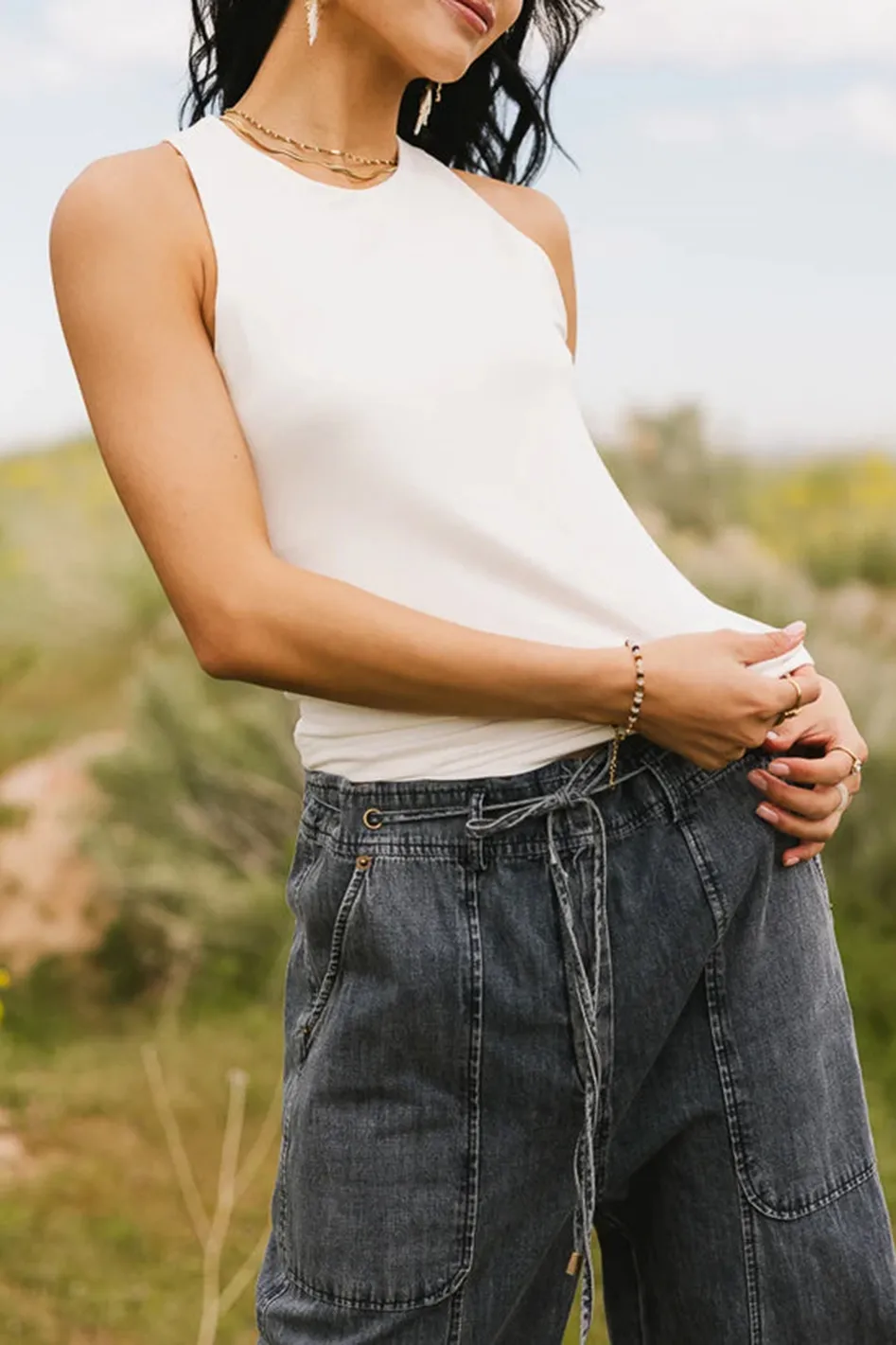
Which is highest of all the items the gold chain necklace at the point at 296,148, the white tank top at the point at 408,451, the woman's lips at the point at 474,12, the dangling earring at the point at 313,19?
the dangling earring at the point at 313,19

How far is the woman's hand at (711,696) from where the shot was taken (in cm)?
121

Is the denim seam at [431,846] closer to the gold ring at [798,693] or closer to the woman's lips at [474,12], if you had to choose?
the gold ring at [798,693]

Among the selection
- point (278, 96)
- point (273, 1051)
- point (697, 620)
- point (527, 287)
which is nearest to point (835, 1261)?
point (697, 620)

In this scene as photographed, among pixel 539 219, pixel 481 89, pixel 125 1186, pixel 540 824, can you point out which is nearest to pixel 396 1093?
pixel 540 824

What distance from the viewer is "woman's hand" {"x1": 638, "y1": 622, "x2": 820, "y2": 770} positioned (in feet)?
3.98

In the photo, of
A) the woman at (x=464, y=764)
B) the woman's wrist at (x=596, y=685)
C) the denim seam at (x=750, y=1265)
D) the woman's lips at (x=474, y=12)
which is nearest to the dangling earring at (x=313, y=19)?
the woman at (x=464, y=764)

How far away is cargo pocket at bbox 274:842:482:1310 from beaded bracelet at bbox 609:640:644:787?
0.15 metres

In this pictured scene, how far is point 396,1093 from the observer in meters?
1.20

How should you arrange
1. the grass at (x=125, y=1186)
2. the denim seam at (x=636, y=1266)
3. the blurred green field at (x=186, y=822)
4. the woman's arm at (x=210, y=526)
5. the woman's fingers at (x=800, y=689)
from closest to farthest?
the woman's arm at (x=210, y=526), the woman's fingers at (x=800, y=689), the denim seam at (x=636, y=1266), the grass at (x=125, y=1186), the blurred green field at (x=186, y=822)

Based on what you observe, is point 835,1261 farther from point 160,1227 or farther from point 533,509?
point 160,1227

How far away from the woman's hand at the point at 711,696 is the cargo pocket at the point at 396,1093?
193mm

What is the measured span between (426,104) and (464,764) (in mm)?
660

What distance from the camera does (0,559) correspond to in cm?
388

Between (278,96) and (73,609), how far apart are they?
8.52ft
